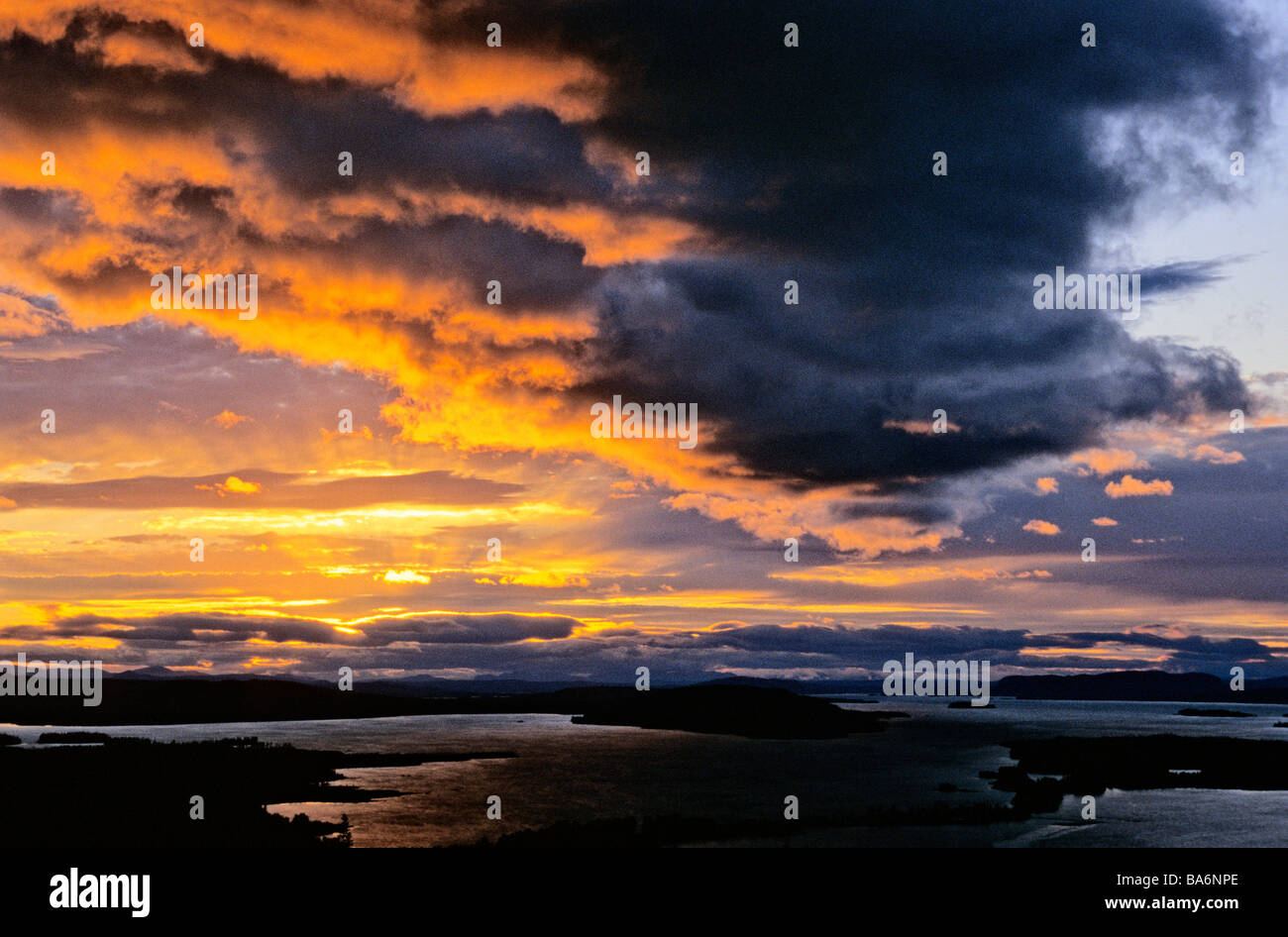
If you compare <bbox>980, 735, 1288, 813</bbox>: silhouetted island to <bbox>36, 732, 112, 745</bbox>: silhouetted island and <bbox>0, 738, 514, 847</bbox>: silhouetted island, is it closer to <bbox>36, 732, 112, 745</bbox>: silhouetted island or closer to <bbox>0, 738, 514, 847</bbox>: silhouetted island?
<bbox>0, 738, 514, 847</bbox>: silhouetted island

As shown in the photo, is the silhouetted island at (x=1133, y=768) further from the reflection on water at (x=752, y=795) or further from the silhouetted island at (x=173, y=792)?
the silhouetted island at (x=173, y=792)

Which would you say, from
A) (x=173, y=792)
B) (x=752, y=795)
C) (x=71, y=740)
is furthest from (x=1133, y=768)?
(x=71, y=740)

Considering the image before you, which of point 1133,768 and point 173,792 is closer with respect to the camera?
point 173,792

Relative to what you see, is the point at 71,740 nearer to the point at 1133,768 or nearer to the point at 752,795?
the point at 752,795

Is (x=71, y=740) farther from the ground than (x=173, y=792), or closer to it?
closer to it

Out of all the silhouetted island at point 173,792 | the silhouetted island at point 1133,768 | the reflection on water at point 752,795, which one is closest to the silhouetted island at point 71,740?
the silhouetted island at point 173,792

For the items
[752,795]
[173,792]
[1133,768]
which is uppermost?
[173,792]

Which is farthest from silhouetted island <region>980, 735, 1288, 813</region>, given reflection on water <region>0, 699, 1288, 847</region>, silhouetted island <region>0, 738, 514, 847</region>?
silhouetted island <region>0, 738, 514, 847</region>
